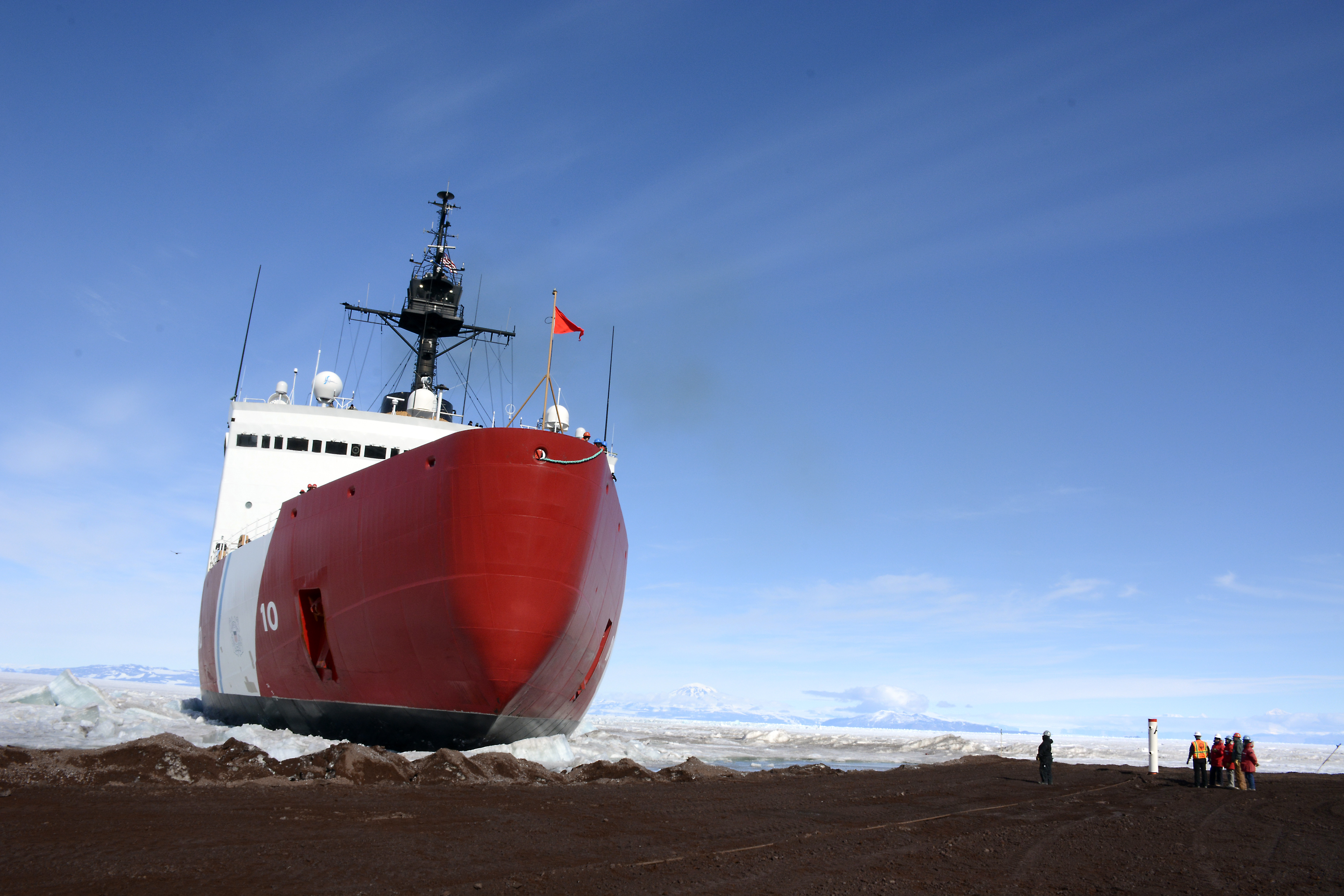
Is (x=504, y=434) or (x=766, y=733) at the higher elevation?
(x=504, y=434)

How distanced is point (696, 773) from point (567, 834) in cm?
707

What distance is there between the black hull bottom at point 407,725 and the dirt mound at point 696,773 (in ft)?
7.87

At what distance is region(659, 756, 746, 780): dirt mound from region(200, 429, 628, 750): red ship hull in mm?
2316

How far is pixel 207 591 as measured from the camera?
72.5 ft

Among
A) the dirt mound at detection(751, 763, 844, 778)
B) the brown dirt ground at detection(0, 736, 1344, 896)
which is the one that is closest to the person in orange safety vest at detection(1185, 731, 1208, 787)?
the brown dirt ground at detection(0, 736, 1344, 896)

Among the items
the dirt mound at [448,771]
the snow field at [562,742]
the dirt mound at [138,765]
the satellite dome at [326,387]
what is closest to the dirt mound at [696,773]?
the snow field at [562,742]

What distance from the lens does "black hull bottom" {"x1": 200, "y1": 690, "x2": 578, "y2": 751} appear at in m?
13.3

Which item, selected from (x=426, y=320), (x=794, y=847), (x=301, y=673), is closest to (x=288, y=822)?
(x=794, y=847)

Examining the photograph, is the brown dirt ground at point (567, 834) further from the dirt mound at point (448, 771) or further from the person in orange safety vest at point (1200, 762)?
the person in orange safety vest at point (1200, 762)

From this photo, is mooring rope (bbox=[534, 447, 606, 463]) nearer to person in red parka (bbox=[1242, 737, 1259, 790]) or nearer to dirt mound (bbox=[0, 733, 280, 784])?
dirt mound (bbox=[0, 733, 280, 784])

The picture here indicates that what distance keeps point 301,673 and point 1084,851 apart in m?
13.3

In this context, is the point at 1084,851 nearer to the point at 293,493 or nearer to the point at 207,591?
the point at 293,493

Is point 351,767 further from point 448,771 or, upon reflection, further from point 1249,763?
point 1249,763

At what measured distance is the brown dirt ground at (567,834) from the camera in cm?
556
